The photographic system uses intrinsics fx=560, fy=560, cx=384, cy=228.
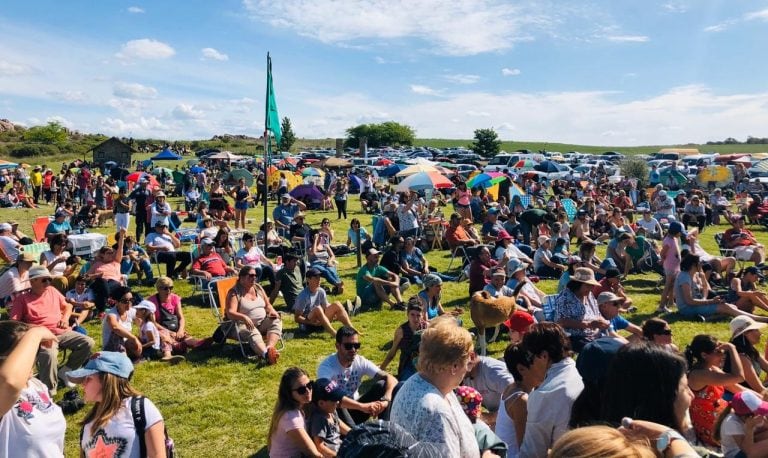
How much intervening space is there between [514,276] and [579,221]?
23.5 ft

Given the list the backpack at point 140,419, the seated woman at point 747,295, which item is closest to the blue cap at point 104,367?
the backpack at point 140,419

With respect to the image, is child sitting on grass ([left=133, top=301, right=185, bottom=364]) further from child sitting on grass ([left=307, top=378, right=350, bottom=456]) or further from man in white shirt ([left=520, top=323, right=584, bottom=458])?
man in white shirt ([left=520, top=323, right=584, bottom=458])

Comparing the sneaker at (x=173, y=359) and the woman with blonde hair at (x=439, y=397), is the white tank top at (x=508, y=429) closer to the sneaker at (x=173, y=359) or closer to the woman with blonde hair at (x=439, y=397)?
the woman with blonde hair at (x=439, y=397)

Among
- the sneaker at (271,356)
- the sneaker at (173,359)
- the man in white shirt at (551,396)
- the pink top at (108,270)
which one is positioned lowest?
the sneaker at (173,359)

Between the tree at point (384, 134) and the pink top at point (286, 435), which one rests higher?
the tree at point (384, 134)

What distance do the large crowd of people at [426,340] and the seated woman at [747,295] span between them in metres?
0.03

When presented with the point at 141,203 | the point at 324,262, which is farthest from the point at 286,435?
the point at 141,203

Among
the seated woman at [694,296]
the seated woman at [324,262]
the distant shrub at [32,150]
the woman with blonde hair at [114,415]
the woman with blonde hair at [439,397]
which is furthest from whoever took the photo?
the distant shrub at [32,150]

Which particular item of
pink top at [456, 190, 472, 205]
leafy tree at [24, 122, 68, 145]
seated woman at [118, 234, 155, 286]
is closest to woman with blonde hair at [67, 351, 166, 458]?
seated woman at [118, 234, 155, 286]

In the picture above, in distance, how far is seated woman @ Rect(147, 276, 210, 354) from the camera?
293 inches

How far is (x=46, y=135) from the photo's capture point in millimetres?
66750

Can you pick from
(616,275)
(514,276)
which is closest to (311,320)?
(514,276)

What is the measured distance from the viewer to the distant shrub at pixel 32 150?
54.0m

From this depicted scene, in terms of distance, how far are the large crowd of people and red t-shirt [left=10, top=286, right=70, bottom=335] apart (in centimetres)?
2
